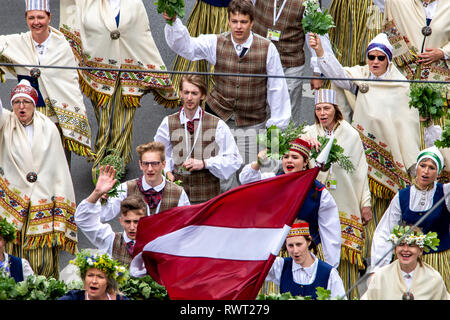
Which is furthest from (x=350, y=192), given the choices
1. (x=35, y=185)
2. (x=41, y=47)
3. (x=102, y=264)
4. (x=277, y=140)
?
(x=41, y=47)

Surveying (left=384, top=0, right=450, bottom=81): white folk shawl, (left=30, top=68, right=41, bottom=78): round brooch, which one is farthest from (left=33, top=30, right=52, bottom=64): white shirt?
(left=384, top=0, right=450, bottom=81): white folk shawl

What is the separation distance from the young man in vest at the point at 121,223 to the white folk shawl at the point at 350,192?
1802mm

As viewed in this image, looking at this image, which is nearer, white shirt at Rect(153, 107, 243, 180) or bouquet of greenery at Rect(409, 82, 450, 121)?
bouquet of greenery at Rect(409, 82, 450, 121)

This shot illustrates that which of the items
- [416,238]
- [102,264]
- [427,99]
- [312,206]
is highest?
[427,99]

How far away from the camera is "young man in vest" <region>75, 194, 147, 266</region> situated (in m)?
A: 10.8

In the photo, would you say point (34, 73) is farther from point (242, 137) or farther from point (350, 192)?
point (350, 192)

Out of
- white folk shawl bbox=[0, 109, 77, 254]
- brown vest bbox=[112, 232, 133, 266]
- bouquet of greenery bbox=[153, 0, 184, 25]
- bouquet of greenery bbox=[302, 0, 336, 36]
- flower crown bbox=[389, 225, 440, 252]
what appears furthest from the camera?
bouquet of greenery bbox=[302, 0, 336, 36]

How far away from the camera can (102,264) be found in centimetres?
1005

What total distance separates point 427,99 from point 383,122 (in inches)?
25.2

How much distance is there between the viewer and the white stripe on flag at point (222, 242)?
33.4 ft

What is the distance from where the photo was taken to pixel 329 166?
37.9ft

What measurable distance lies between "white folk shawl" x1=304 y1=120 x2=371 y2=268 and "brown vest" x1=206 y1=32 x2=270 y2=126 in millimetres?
796

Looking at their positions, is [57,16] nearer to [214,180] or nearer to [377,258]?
[214,180]

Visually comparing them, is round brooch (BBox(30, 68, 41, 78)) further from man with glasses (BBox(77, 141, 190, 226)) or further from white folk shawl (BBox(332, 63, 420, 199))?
white folk shawl (BBox(332, 63, 420, 199))
